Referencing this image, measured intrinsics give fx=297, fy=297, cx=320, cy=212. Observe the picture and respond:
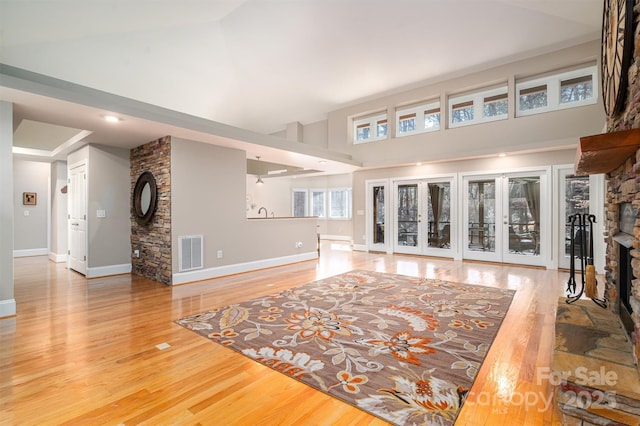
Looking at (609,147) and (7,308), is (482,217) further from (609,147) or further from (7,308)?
(7,308)

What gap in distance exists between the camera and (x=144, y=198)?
549 cm

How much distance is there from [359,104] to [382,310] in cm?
677

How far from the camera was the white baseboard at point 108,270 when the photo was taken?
5.38 m

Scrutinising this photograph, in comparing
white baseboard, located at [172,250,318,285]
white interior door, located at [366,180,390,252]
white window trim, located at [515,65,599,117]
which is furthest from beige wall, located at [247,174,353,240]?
white window trim, located at [515,65,599,117]

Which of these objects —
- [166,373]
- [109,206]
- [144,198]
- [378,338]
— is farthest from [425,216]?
[109,206]

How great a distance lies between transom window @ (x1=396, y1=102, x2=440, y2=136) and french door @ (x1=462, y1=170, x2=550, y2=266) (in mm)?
1633

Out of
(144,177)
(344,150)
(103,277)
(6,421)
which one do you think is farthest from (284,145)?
(6,421)

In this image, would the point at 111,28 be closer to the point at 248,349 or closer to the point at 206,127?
the point at 206,127

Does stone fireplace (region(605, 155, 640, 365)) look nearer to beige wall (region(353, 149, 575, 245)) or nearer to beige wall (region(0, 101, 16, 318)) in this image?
beige wall (region(353, 149, 575, 245))

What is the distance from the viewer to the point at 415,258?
7578 millimetres

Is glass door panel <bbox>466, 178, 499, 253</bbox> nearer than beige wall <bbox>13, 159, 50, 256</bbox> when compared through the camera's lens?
Yes

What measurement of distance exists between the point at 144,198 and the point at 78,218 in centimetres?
158

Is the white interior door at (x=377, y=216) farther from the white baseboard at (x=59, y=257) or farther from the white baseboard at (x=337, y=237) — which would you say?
the white baseboard at (x=59, y=257)

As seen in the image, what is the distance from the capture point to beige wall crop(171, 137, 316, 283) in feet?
16.1
